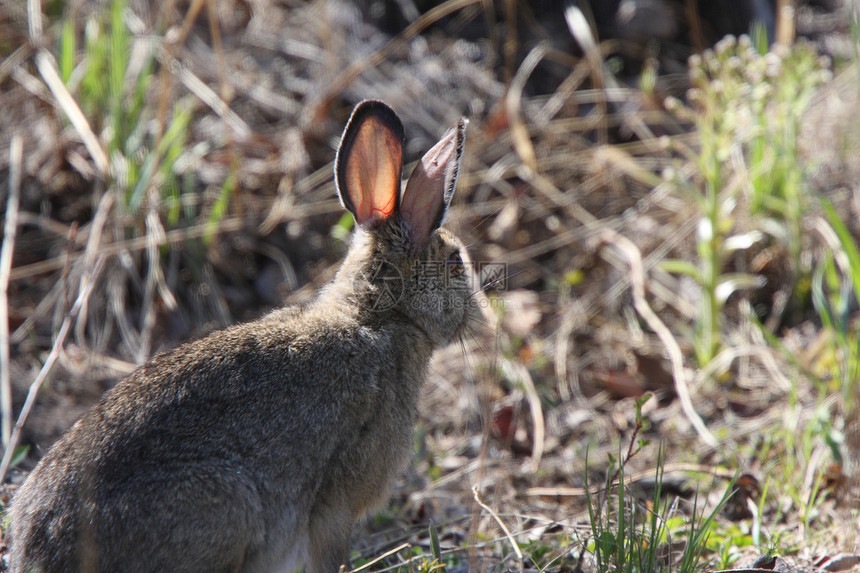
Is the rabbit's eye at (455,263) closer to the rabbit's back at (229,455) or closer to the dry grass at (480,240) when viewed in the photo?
the rabbit's back at (229,455)

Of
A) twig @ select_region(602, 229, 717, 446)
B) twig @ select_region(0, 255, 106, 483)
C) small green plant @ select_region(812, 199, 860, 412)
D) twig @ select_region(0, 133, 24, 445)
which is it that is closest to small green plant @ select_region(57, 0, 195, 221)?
twig @ select_region(0, 133, 24, 445)

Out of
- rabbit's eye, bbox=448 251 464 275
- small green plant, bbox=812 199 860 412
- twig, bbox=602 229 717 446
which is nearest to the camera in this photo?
rabbit's eye, bbox=448 251 464 275

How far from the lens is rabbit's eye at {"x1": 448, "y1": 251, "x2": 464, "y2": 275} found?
3.88 metres

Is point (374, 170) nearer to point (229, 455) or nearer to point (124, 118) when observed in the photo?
point (229, 455)

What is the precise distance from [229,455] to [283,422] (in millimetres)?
244

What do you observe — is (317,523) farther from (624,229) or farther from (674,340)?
(624,229)

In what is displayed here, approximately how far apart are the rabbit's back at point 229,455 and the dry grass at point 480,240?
77 cm

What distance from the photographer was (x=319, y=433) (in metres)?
3.21

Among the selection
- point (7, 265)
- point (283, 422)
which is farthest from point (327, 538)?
point (7, 265)

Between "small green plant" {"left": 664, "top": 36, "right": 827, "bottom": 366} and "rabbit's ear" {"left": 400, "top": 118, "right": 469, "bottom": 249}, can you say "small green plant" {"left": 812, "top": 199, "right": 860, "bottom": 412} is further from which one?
"rabbit's ear" {"left": 400, "top": 118, "right": 469, "bottom": 249}

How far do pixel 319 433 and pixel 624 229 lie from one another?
12.2 ft

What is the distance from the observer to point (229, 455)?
2994 millimetres

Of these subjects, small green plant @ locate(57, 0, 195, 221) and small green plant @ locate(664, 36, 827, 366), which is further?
small green plant @ locate(57, 0, 195, 221)

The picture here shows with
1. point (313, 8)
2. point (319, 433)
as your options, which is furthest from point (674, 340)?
point (313, 8)
